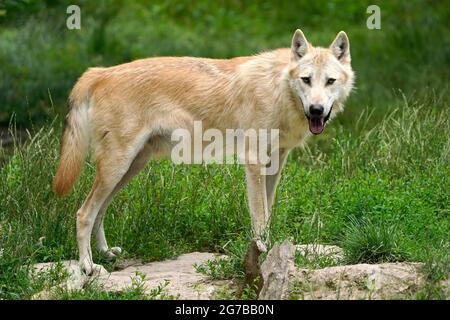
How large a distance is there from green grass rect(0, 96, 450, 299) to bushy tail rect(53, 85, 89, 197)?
42 centimetres

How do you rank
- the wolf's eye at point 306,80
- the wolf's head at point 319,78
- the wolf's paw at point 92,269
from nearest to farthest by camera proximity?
1. the wolf's paw at point 92,269
2. the wolf's head at point 319,78
3. the wolf's eye at point 306,80

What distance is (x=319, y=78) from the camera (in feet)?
24.0

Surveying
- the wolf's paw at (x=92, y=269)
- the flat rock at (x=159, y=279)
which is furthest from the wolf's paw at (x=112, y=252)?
the wolf's paw at (x=92, y=269)

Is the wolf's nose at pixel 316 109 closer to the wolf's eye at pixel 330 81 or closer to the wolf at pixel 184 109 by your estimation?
the wolf at pixel 184 109

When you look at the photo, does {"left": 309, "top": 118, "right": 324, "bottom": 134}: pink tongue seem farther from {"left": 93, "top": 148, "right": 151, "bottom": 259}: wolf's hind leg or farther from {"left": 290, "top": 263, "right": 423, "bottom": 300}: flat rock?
{"left": 93, "top": 148, "right": 151, "bottom": 259}: wolf's hind leg

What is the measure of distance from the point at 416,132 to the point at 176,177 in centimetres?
228

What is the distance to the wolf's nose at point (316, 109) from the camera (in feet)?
23.5

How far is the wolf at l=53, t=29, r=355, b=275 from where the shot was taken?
738 cm

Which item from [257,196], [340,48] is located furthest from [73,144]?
[340,48]

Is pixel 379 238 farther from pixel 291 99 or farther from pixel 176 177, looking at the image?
pixel 176 177

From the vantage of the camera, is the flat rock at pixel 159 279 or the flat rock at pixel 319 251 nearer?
the flat rock at pixel 159 279

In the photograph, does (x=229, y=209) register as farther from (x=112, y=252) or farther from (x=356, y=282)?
(x=356, y=282)

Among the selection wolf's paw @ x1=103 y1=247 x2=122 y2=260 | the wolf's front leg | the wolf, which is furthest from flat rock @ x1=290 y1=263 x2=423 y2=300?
wolf's paw @ x1=103 y1=247 x2=122 y2=260
